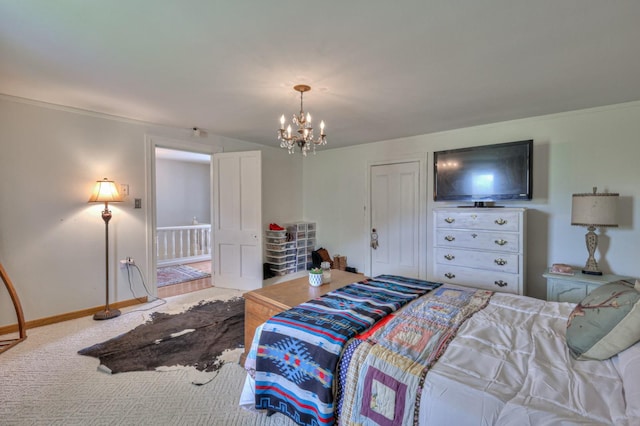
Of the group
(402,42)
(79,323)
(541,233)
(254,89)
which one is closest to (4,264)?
(79,323)

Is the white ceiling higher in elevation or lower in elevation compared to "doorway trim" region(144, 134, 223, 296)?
higher

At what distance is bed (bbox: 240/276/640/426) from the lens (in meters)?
0.98

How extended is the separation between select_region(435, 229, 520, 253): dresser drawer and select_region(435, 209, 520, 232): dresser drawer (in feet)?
0.20

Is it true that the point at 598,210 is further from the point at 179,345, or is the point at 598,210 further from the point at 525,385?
the point at 179,345

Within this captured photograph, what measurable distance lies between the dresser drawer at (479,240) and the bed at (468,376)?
137 cm

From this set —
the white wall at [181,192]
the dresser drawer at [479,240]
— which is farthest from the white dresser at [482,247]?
the white wall at [181,192]

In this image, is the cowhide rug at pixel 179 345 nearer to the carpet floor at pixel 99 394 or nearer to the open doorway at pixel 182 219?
the carpet floor at pixel 99 394

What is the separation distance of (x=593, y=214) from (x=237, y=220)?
4.04m

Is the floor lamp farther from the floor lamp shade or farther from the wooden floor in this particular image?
the floor lamp shade

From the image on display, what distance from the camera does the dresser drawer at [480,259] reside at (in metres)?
3.01

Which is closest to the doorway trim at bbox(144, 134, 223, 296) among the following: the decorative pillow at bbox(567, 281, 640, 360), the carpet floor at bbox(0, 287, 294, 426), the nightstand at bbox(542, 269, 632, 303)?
the carpet floor at bbox(0, 287, 294, 426)

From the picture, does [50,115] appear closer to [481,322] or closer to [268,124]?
[268,124]

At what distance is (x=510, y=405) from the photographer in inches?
38.4

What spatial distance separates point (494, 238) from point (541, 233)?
65 centimetres
